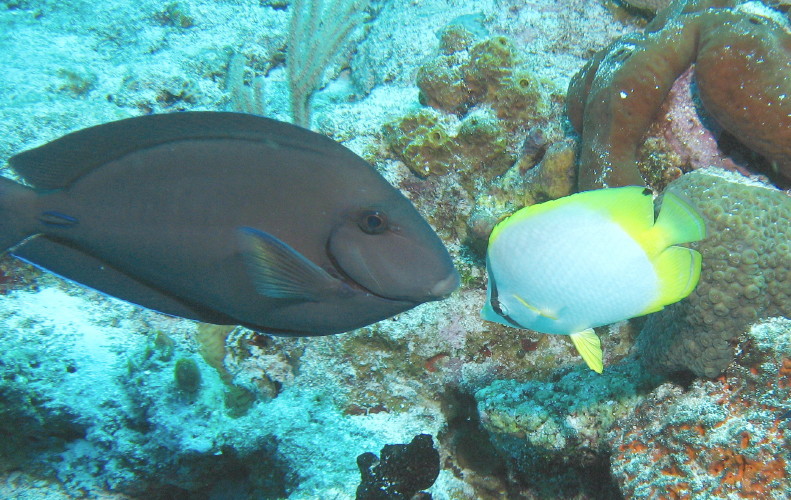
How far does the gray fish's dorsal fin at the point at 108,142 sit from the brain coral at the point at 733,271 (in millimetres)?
1899

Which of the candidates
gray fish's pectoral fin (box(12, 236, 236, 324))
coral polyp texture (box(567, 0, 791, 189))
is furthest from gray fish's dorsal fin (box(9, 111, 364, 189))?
coral polyp texture (box(567, 0, 791, 189))

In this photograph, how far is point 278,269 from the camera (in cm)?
113

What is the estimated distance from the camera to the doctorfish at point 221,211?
3.95 feet

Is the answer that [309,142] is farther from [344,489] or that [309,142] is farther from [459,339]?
[344,489]

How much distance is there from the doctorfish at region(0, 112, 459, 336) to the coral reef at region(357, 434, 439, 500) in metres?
2.14

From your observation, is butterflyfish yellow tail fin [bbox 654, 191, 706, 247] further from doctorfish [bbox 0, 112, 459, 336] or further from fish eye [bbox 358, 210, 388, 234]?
fish eye [bbox 358, 210, 388, 234]

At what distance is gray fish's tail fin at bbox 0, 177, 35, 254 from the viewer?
1.18 meters

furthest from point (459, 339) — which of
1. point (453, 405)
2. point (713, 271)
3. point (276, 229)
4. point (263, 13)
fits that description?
point (263, 13)

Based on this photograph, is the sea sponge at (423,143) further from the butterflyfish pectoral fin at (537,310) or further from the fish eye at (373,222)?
the fish eye at (373,222)

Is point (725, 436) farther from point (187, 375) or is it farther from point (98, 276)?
point (187, 375)

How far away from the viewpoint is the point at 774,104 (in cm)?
223

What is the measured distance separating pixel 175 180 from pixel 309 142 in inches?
15.2

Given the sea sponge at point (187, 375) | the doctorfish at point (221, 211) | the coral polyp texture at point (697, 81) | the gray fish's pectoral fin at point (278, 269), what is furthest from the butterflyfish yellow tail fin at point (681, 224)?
the sea sponge at point (187, 375)

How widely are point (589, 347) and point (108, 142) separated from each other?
166cm
